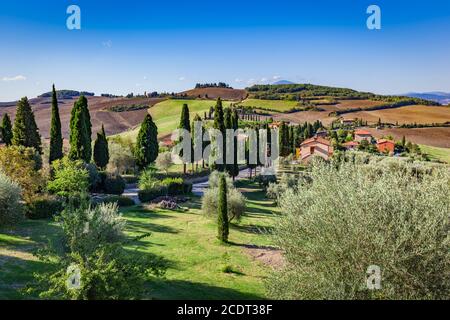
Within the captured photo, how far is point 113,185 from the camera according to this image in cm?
4106

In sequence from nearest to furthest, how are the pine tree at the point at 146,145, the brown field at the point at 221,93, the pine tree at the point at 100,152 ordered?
the pine tree at the point at 100,152
the pine tree at the point at 146,145
the brown field at the point at 221,93

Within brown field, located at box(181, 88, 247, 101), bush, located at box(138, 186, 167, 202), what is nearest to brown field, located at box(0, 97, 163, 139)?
brown field, located at box(181, 88, 247, 101)

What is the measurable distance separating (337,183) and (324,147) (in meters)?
69.5

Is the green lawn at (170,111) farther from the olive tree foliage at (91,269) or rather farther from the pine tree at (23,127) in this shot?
the olive tree foliage at (91,269)

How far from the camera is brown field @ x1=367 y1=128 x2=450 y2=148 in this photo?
316ft

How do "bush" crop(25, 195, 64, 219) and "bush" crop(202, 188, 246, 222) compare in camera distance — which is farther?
"bush" crop(202, 188, 246, 222)

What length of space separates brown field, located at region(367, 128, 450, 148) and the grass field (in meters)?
79.2

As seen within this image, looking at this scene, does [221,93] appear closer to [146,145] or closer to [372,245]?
[146,145]

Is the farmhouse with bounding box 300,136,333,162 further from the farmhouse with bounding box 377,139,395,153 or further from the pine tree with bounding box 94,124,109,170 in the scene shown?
the pine tree with bounding box 94,124,109,170

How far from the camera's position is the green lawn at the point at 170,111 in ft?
383

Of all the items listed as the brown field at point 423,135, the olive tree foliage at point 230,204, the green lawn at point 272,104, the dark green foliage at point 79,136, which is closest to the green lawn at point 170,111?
the green lawn at point 272,104

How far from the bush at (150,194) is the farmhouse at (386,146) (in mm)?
60157

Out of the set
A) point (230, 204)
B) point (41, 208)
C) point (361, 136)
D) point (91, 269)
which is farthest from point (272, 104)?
point (91, 269)

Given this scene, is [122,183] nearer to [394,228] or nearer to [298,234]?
[298,234]
